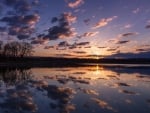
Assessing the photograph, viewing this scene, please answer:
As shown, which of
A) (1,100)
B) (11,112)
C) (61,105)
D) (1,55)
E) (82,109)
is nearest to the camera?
(11,112)

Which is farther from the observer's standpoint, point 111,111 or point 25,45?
point 25,45

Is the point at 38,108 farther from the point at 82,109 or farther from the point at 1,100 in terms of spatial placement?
the point at 1,100

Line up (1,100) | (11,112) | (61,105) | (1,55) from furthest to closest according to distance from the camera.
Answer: (1,55), (1,100), (61,105), (11,112)

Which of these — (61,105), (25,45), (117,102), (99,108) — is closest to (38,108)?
(61,105)

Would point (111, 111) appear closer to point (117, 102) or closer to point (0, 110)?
point (117, 102)

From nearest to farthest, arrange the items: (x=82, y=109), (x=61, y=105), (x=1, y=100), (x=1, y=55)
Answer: (x=82, y=109)
(x=61, y=105)
(x=1, y=100)
(x=1, y=55)

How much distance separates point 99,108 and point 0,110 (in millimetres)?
5119

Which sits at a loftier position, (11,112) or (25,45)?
(25,45)

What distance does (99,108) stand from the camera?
1496cm

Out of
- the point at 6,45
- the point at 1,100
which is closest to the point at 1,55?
the point at 6,45

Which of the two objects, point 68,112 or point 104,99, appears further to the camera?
point 104,99

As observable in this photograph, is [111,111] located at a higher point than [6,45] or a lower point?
lower

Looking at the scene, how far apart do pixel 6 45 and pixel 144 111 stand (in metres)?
129

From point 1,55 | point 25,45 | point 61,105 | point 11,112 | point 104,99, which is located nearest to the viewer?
point 11,112
